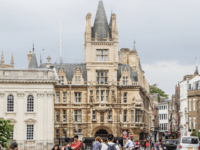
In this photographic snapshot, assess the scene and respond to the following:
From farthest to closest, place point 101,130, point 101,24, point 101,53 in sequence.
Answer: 1. point 101,24
2. point 101,53
3. point 101,130

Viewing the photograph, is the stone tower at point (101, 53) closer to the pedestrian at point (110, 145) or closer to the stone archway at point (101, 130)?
the stone archway at point (101, 130)

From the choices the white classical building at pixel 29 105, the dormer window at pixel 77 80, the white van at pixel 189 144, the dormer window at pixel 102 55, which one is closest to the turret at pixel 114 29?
the dormer window at pixel 102 55

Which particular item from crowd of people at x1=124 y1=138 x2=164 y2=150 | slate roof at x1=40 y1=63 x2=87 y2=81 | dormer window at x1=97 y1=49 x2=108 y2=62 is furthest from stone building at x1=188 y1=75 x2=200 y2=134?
crowd of people at x1=124 y1=138 x2=164 y2=150

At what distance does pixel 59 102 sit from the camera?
66.9 meters

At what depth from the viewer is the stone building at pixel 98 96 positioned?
6669cm

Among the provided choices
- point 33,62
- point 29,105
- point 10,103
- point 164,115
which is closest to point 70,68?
point 33,62

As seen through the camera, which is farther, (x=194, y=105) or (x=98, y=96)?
(x=194, y=105)

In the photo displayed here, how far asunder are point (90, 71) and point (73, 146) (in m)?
44.0

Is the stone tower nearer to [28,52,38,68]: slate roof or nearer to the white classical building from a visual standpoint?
[28,52,38,68]: slate roof

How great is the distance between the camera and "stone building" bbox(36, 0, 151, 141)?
66.7 metres

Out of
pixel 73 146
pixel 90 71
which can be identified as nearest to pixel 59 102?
pixel 90 71

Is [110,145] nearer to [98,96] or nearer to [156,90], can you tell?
[98,96]

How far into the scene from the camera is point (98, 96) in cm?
6719

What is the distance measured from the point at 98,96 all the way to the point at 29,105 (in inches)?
530
